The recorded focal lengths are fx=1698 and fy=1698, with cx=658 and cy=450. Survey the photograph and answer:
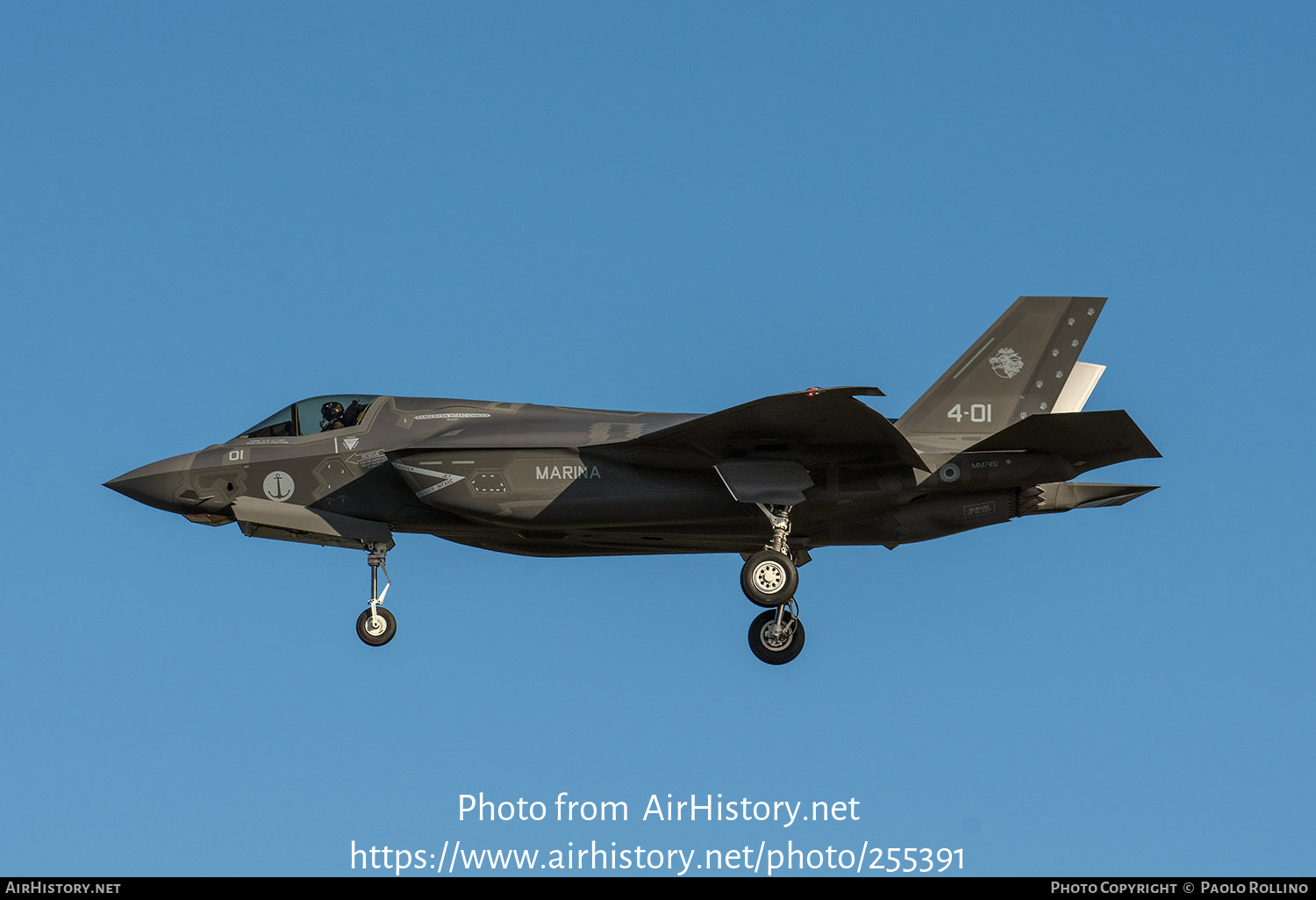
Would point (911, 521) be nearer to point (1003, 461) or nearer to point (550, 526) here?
point (1003, 461)

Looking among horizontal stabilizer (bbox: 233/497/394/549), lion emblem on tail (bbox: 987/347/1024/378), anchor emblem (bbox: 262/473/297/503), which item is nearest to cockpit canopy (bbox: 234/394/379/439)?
anchor emblem (bbox: 262/473/297/503)

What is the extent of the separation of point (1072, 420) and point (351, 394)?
10.9 metres

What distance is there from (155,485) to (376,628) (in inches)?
155

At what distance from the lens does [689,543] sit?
25875mm

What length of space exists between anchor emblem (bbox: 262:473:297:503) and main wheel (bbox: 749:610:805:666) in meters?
7.25

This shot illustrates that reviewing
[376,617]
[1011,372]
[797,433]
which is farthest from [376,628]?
[1011,372]

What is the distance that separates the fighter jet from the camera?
23531mm

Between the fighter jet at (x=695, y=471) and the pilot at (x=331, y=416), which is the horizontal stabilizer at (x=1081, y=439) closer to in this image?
the fighter jet at (x=695, y=471)

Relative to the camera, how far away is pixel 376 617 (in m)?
25.2

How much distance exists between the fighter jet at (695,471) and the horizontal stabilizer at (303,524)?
0.03 metres

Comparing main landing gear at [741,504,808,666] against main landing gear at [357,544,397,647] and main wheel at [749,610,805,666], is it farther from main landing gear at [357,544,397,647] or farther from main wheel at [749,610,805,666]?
main landing gear at [357,544,397,647]

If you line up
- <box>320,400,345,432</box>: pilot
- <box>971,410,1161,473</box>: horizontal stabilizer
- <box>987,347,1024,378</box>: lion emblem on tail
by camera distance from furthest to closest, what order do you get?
<box>320,400,345,432</box>: pilot
<box>987,347,1024,378</box>: lion emblem on tail
<box>971,410,1161,473</box>: horizontal stabilizer
